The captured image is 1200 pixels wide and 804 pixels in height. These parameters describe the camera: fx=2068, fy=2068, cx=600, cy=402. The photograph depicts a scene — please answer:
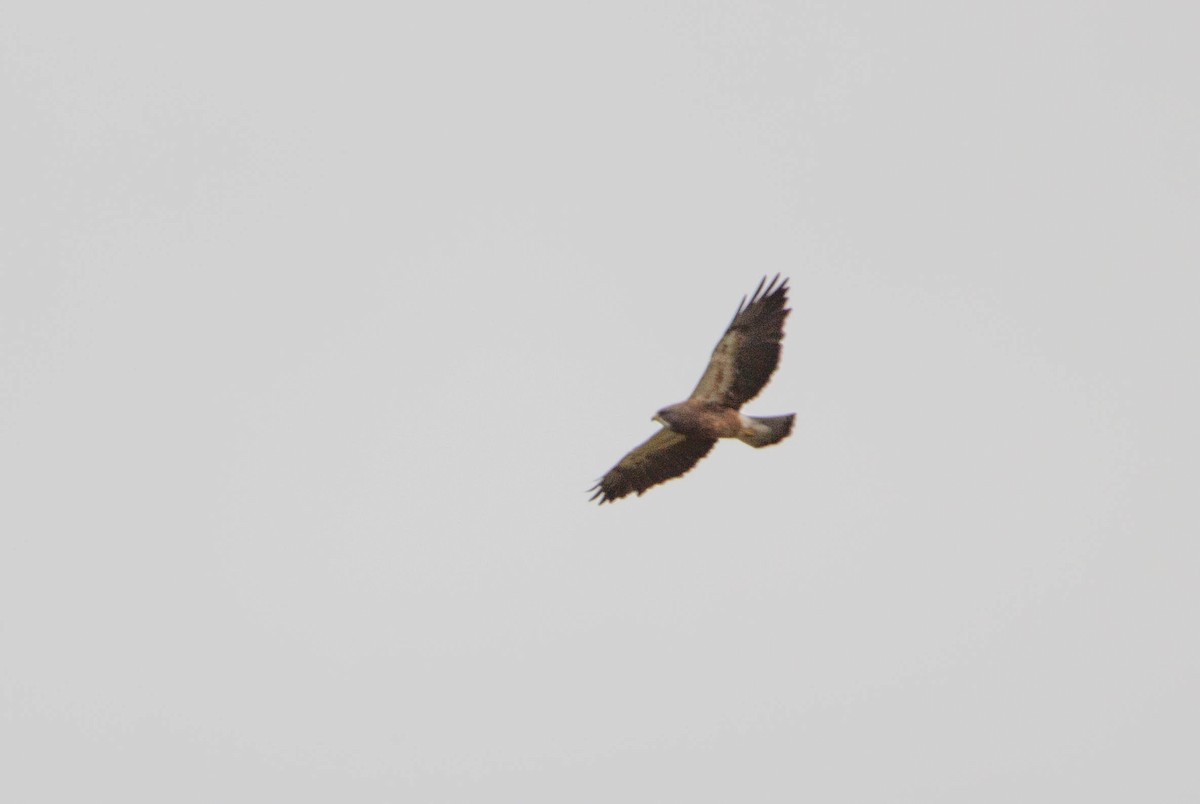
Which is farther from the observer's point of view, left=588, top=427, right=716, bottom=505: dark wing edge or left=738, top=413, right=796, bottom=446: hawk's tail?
left=588, top=427, right=716, bottom=505: dark wing edge

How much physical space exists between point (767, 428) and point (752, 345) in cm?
116

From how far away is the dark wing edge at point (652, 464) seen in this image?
2988 centimetres

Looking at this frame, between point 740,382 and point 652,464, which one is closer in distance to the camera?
point 740,382

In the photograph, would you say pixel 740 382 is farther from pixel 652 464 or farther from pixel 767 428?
pixel 652 464

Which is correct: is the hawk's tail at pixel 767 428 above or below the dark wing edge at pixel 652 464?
below

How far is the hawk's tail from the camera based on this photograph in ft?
92.6

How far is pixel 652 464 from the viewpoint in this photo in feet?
99.6

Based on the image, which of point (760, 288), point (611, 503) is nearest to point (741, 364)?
point (760, 288)

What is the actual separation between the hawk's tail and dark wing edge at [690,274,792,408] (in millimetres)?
342

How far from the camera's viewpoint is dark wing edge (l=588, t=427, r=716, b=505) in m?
29.9

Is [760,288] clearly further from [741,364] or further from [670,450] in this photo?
[670,450]

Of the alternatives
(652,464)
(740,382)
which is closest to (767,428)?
(740,382)

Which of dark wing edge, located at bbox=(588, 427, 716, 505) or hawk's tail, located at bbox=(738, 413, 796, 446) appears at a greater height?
dark wing edge, located at bbox=(588, 427, 716, 505)

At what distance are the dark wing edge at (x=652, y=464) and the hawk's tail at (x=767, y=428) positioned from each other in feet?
3.70
